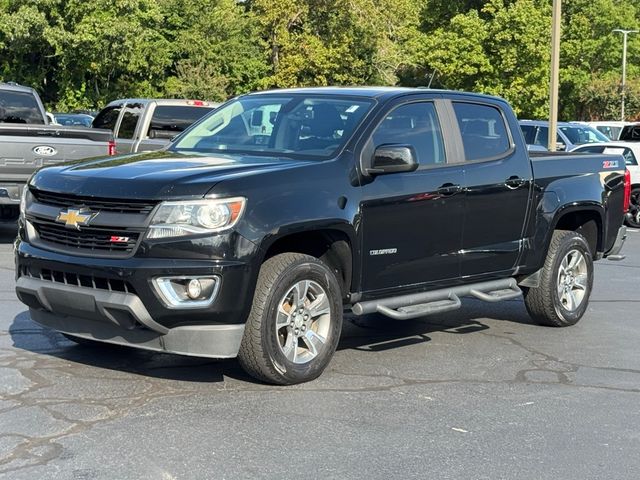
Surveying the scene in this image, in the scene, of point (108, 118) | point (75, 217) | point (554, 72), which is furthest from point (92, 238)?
point (554, 72)

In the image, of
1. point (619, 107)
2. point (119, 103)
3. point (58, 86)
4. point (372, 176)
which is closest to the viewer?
point (372, 176)

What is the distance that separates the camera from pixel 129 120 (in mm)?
15758

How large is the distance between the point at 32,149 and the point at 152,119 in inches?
133

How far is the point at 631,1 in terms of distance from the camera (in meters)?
65.8

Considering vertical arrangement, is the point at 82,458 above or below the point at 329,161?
below

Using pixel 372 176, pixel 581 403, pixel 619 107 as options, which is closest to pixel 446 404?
pixel 581 403

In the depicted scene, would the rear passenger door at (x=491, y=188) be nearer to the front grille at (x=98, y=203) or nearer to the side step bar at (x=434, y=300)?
the side step bar at (x=434, y=300)

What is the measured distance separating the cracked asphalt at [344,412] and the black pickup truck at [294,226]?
35 cm

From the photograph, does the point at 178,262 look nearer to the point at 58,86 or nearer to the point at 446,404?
the point at 446,404

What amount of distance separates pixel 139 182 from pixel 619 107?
52499mm

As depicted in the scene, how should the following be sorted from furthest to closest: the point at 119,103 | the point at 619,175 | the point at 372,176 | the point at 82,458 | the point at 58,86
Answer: the point at 58,86
the point at 119,103
the point at 619,175
the point at 372,176
the point at 82,458

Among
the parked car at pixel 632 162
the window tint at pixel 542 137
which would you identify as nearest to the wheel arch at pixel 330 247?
the parked car at pixel 632 162

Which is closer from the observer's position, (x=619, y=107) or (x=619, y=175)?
(x=619, y=175)

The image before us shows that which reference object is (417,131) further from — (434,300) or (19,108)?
(19,108)
